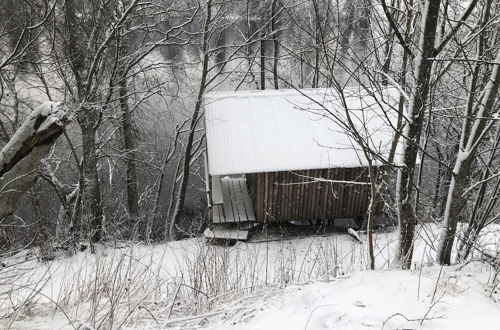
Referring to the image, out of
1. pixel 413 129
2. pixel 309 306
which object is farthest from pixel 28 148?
pixel 413 129

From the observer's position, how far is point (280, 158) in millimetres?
10133

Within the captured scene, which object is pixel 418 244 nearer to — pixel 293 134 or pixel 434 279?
pixel 293 134

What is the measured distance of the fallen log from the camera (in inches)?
154

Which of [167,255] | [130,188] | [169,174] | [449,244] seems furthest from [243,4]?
[449,244]

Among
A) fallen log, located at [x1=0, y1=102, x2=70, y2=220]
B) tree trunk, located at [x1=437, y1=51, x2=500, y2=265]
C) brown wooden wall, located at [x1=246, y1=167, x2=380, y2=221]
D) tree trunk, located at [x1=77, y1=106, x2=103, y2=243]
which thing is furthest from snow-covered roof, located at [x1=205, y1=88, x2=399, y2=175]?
fallen log, located at [x1=0, y1=102, x2=70, y2=220]

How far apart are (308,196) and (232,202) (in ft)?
7.36

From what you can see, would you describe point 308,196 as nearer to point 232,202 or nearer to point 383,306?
point 232,202

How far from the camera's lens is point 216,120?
35.0 feet

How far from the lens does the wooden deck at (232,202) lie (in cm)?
1097

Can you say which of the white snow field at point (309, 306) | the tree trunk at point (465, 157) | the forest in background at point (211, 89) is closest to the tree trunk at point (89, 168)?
the forest in background at point (211, 89)

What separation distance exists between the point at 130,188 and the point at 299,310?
12658 mm

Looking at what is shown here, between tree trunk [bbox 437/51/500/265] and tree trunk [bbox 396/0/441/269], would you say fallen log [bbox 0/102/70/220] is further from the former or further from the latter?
tree trunk [bbox 437/51/500/265]

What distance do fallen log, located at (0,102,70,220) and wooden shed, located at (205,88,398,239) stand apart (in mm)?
5916

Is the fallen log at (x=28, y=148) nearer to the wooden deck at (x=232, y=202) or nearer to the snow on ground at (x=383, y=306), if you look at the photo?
the snow on ground at (x=383, y=306)
